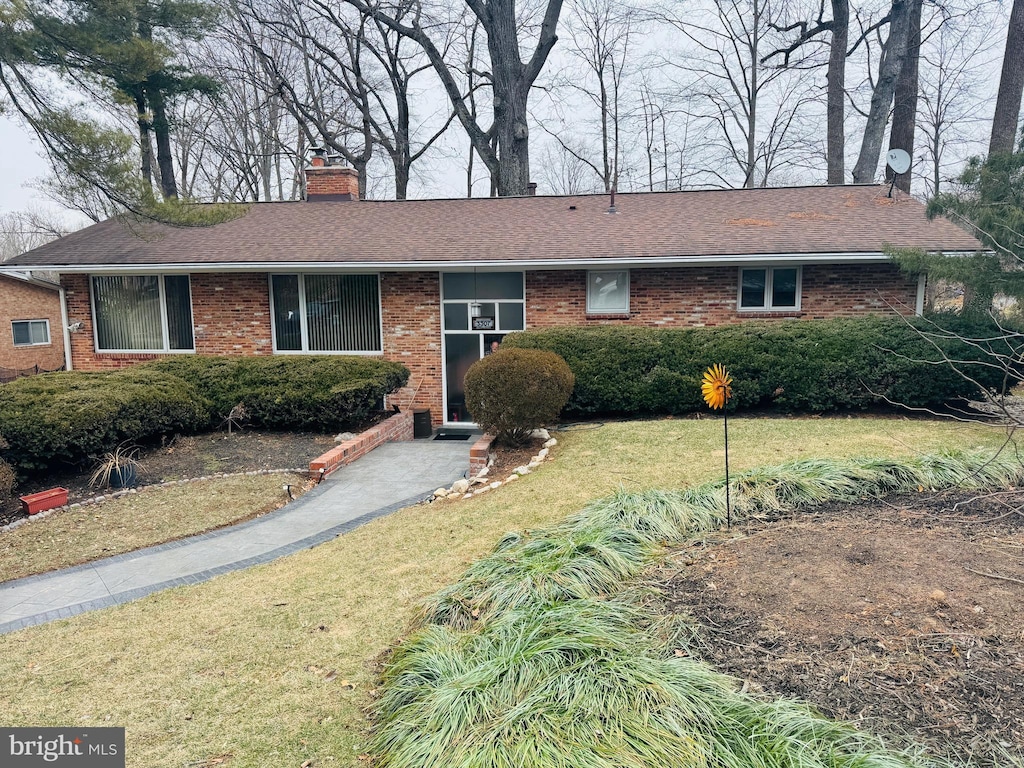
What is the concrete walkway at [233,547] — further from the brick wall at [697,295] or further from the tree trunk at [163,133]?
the tree trunk at [163,133]

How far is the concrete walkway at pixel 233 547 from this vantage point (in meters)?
5.64

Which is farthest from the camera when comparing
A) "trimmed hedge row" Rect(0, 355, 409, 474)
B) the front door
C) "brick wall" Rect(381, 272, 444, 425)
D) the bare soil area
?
"brick wall" Rect(381, 272, 444, 425)

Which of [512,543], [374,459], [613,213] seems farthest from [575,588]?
[613,213]

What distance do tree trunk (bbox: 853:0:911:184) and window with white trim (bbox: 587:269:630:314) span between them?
1088cm

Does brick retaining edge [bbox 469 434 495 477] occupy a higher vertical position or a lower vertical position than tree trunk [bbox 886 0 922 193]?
lower

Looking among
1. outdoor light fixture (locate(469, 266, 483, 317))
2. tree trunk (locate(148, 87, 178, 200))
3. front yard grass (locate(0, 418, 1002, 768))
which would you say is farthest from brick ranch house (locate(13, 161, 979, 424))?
front yard grass (locate(0, 418, 1002, 768))

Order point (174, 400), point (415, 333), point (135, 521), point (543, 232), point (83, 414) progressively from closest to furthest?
1. point (135, 521)
2. point (83, 414)
3. point (174, 400)
4. point (415, 333)
5. point (543, 232)

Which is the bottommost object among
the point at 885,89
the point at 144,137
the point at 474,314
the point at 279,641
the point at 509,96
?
the point at 279,641

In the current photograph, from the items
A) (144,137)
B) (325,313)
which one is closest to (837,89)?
(325,313)

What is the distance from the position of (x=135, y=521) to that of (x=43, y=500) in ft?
4.52

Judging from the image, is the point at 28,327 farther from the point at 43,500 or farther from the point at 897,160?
the point at 897,160

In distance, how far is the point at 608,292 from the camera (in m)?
12.4

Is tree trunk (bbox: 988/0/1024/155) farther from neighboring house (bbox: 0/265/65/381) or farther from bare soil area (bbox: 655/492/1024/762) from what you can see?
neighboring house (bbox: 0/265/65/381)

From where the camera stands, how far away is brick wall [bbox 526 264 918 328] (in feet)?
38.9
